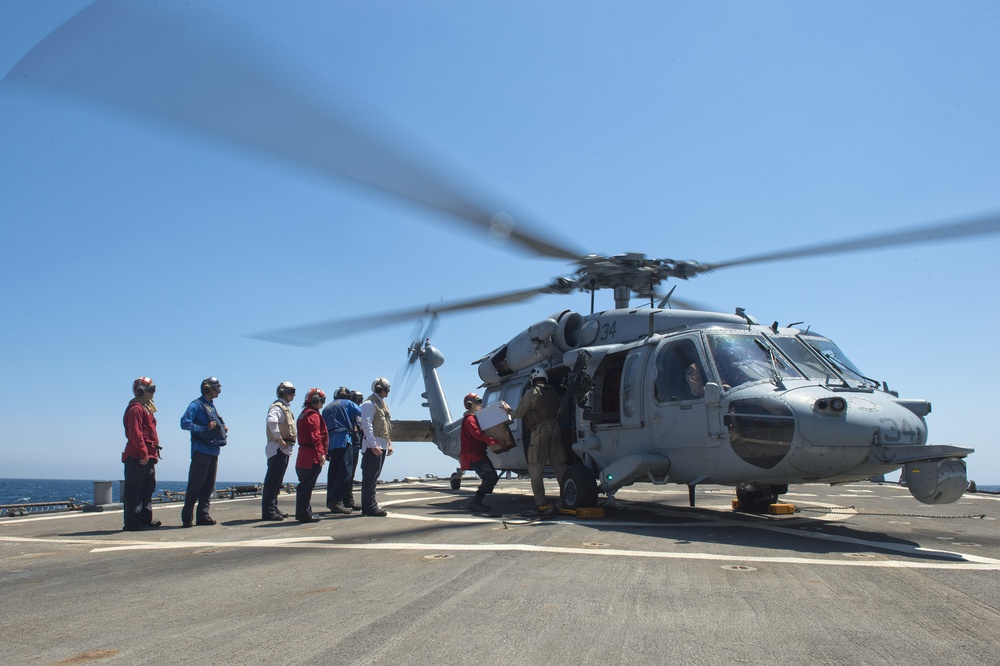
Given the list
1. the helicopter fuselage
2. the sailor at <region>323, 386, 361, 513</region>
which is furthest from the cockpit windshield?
the sailor at <region>323, 386, 361, 513</region>

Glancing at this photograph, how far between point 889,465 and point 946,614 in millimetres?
3964

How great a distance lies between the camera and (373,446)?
960 cm

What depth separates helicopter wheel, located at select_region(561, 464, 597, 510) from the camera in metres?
9.73

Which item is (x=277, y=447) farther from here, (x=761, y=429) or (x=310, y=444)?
(x=761, y=429)

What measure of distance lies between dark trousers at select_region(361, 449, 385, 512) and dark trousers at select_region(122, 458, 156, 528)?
2643 millimetres

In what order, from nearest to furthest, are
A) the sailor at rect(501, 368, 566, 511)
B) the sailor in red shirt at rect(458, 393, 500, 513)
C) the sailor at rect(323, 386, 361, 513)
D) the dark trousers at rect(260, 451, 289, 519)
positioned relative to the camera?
the dark trousers at rect(260, 451, 289, 519)
the sailor at rect(501, 368, 566, 511)
the sailor at rect(323, 386, 361, 513)
the sailor in red shirt at rect(458, 393, 500, 513)

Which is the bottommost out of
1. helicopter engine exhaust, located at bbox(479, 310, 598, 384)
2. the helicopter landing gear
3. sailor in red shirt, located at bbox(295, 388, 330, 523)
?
the helicopter landing gear

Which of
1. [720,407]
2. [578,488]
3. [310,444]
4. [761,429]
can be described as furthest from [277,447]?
[761,429]

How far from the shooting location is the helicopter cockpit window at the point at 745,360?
8.38 m

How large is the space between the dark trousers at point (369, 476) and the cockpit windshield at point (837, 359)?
236 inches

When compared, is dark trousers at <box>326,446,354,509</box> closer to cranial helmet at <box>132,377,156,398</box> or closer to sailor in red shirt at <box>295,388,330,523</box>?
sailor in red shirt at <box>295,388,330,523</box>

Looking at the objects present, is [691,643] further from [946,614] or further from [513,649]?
[946,614]

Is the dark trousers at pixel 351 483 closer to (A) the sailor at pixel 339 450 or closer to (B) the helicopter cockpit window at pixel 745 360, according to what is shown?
(A) the sailor at pixel 339 450

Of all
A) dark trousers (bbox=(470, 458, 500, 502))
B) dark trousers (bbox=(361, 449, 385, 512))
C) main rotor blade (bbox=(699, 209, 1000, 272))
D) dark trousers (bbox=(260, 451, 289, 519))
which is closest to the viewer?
main rotor blade (bbox=(699, 209, 1000, 272))
